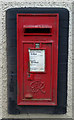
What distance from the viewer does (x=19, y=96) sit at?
2.06 metres

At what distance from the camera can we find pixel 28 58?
6.55 feet

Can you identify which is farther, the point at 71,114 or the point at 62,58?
the point at 71,114

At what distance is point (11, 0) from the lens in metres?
2.04

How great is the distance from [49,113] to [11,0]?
1.62 metres

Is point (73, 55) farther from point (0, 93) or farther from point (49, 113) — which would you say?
point (0, 93)

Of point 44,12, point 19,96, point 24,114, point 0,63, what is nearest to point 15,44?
point 0,63

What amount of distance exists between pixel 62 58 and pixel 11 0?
3.37 feet

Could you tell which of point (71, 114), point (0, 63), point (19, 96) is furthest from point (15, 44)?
point (71, 114)

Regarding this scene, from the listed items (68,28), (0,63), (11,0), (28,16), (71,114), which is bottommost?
(71,114)

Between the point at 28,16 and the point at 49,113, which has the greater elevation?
the point at 28,16

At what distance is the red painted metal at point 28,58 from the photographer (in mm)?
1961

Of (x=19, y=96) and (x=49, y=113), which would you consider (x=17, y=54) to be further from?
(x=49, y=113)

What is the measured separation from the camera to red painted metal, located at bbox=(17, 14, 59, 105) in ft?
6.43

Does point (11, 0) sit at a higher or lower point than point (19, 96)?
higher
